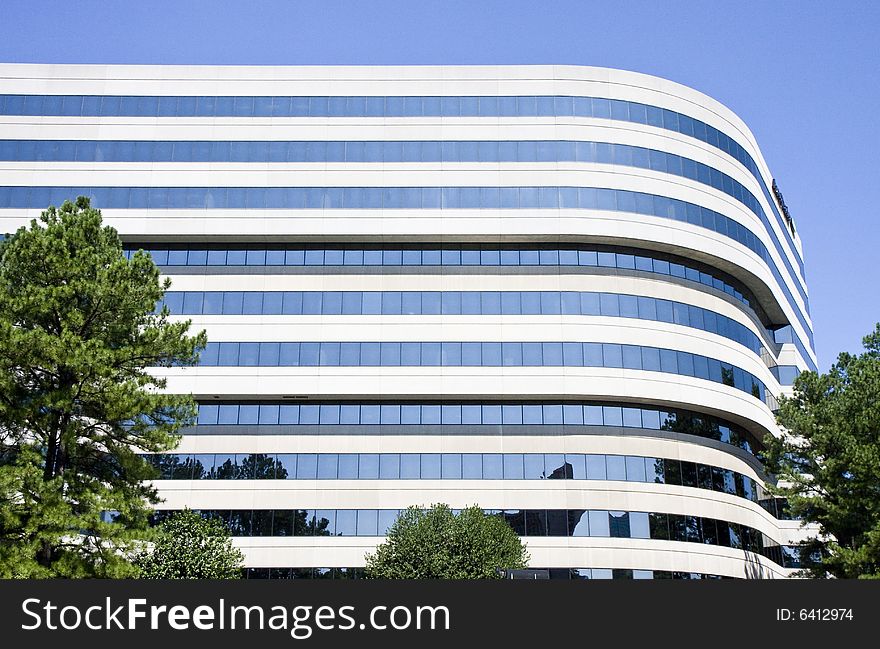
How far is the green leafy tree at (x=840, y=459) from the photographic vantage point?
3697 cm

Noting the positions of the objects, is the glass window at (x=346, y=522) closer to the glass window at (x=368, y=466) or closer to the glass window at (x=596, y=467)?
the glass window at (x=368, y=466)

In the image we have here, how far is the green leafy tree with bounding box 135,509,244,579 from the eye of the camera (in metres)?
33.0

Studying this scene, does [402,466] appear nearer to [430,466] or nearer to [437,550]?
[430,466]

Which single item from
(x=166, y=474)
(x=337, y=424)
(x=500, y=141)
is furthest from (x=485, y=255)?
(x=166, y=474)

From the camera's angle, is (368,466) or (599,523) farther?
(368,466)

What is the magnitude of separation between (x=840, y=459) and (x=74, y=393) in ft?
108

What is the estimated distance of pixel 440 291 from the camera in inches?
1937

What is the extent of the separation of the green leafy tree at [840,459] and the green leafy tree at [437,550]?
51.1 ft

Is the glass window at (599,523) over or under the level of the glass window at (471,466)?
under

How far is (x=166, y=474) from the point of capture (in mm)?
45969

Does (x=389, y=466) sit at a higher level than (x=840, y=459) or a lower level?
higher

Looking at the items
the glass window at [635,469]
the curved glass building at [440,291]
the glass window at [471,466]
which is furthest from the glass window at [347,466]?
the glass window at [635,469]

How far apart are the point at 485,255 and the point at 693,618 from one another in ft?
127

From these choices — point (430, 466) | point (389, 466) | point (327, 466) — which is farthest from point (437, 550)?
point (327, 466)
